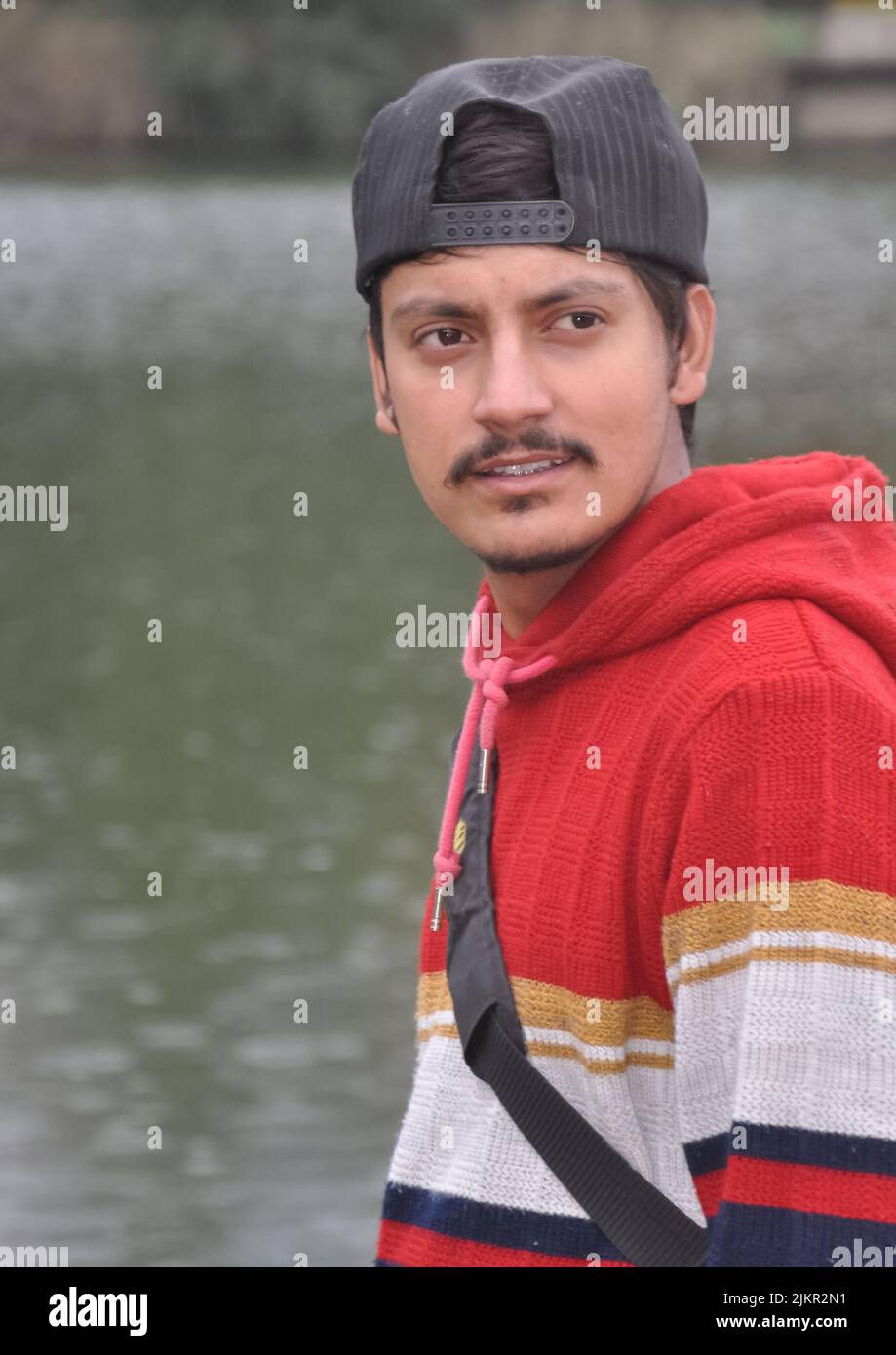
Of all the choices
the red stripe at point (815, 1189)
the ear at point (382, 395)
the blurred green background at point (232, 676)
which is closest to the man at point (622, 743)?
the red stripe at point (815, 1189)

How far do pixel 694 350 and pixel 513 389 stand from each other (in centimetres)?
22

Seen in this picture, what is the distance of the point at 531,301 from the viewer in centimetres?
170

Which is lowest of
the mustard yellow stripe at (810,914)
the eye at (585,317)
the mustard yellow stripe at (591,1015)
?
the mustard yellow stripe at (591,1015)

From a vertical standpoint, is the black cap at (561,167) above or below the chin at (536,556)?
above

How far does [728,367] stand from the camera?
64.2 ft

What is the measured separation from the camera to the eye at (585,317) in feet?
5.62

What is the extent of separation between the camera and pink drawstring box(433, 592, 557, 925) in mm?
1783

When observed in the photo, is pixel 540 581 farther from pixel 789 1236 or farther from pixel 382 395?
pixel 789 1236

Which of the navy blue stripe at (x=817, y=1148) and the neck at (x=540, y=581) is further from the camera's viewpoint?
the neck at (x=540, y=581)

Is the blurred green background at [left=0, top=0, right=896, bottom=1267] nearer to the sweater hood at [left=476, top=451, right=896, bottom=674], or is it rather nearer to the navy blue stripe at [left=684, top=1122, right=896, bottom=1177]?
the sweater hood at [left=476, top=451, right=896, bottom=674]

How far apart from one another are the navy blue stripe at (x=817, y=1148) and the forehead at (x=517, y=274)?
655 millimetres

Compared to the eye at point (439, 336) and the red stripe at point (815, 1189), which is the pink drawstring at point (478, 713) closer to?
the eye at point (439, 336)

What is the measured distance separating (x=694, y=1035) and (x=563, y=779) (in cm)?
26

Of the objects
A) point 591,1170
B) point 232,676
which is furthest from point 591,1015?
point 232,676
